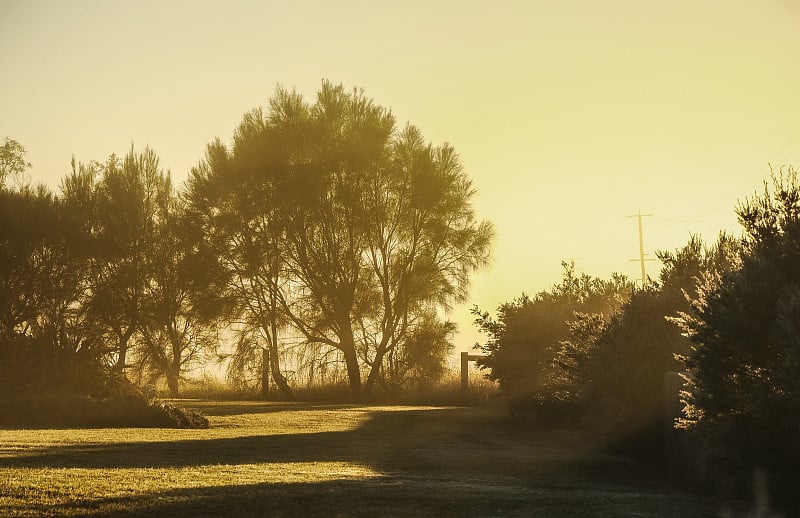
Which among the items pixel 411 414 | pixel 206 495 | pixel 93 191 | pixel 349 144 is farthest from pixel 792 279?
pixel 93 191

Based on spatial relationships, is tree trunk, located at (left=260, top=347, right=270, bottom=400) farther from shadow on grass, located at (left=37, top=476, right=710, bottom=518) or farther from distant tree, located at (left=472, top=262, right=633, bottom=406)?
shadow on grass, located at (left=37, top=476, right=710, bottom=518)

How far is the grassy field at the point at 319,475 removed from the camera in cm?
986

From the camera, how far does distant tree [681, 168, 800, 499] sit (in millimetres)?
10641

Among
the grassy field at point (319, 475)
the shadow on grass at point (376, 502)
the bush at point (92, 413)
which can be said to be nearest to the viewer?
the shadow on grass at point (376, 502)

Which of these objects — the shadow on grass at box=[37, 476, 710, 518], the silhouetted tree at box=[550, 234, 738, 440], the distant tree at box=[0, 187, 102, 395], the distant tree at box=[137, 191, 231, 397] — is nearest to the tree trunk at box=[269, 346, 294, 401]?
the distant tree at box=[137, 191, 231, 397]

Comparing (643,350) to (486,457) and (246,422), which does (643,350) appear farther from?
(246,422)

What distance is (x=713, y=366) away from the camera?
1155cm

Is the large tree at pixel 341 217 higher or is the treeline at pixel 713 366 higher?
the large tree at pixel 341 217

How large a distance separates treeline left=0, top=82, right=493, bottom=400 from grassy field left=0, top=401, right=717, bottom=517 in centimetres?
1800

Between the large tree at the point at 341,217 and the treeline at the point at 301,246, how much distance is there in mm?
56

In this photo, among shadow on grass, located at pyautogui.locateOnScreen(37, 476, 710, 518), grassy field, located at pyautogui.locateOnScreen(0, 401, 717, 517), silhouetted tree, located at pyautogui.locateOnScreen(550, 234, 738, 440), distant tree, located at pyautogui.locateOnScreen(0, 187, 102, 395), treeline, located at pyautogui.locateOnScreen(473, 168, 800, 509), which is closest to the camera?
shadow on grass, located at pyautogui.locateOnScreen(37, 476, 710, 518)

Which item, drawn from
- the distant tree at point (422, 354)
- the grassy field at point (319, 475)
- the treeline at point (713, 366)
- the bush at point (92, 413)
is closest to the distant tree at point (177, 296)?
the distant tree at point (422, 354)

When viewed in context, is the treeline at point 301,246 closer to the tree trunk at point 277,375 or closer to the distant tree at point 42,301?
the tree trunk at point 277,375

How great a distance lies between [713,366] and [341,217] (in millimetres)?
29866
